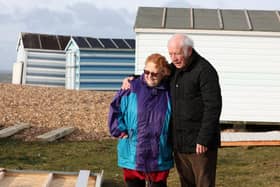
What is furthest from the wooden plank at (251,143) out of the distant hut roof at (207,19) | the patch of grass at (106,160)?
the distant hut roof at (207,19)

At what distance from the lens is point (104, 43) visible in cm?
2641

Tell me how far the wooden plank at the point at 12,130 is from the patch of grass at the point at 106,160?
467 millimetres

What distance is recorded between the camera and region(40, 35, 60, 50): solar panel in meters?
28.0

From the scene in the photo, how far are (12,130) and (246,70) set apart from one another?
5582 mm

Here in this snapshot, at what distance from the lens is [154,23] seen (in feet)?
47.0

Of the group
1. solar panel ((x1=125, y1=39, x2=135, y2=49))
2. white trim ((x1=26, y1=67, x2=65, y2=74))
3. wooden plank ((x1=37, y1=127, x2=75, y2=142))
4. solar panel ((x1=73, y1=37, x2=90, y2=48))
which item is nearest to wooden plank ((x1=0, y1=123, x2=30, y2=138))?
wooden plank ((x1=37, y1=127, x2=75, y2=142))

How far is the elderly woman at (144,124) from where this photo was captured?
4.80 m

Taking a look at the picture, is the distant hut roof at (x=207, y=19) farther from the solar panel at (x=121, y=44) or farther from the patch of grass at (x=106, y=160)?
the solar panel at (x=121, y=44)

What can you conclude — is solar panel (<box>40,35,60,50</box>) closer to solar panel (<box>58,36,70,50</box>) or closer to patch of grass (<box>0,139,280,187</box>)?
solar panel (<box>58,36,70,50</box>)

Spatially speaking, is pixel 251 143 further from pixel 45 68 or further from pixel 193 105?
pixel 45 68

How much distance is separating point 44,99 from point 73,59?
5841 millimetres

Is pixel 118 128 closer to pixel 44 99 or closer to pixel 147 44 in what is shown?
pixel 147 44

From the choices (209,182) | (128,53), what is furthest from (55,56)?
(209,182)

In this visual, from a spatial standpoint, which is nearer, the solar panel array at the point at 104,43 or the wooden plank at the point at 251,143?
the wooden plank at the point at 251,143
